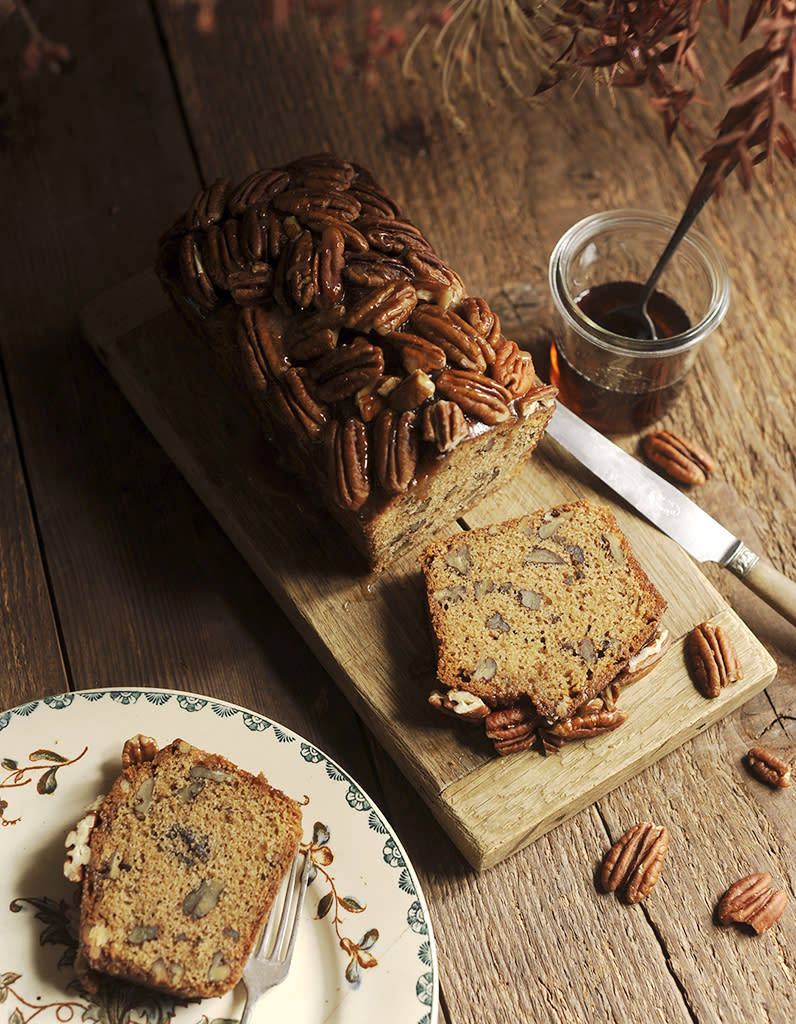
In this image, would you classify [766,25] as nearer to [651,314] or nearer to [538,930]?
[651,314]

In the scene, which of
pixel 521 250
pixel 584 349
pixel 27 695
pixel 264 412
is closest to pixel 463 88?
pixel 521 250

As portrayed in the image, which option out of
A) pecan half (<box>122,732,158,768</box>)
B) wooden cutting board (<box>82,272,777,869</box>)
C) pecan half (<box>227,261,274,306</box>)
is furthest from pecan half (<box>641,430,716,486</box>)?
pecan half (<box>122,732,158,768</box>)

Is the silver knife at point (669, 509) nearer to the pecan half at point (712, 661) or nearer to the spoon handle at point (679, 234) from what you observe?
the pecan half at point (712, 661)

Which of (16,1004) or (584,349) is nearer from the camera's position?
(16,1004)

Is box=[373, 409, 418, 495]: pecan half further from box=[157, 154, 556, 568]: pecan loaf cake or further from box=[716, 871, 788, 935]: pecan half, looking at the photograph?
box=[716, 871, 788, 935]: pecan half

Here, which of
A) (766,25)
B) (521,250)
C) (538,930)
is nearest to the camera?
(766,25)

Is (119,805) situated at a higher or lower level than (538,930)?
higher

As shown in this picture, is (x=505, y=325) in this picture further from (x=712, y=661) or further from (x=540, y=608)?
(x=712, y=661)
